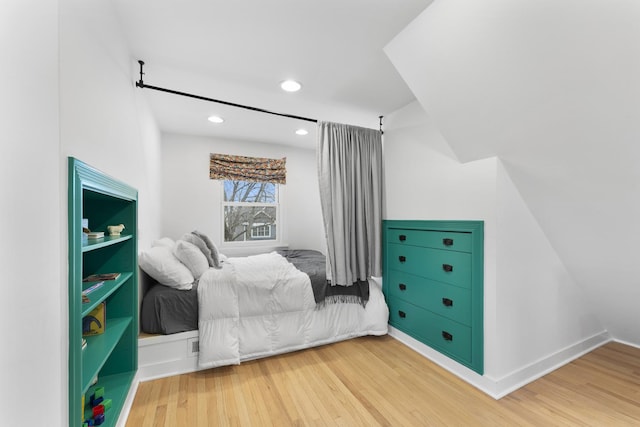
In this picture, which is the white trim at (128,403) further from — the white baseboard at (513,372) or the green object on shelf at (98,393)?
the white baseboard at (513,372)

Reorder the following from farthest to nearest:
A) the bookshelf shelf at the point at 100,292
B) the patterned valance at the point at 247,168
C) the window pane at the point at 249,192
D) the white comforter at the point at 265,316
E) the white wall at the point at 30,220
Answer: the window pane at the point at 249,192 → the patterned valance at the point at 247,168 → the white comforter at the point at 265,316 → the bookshelf shelf at the point at 100,292 → the white wall at the point at 30,220

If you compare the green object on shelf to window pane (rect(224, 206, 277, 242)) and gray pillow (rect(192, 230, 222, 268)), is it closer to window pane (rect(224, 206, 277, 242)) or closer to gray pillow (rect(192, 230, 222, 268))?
gray pillow (rect(192, 230, 222, 268))

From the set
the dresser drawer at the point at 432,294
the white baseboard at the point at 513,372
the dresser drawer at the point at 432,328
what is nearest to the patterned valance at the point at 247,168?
the dresser drawer at the point at 432,294

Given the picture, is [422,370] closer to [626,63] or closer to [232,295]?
[232,295]

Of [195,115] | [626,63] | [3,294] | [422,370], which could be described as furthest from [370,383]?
[195,115]

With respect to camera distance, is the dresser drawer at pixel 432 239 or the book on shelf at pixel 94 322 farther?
the dresser drawer at pixel 432 239

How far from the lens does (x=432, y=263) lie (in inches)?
91.3

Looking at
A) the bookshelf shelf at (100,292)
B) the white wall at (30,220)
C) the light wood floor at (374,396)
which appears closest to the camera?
the white wall at (30,220)

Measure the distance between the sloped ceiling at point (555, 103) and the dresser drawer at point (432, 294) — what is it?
83cm

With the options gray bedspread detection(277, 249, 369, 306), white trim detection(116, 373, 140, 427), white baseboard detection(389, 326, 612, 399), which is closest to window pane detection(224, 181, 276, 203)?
gray bedspread detection(277, 249, 369, 306)

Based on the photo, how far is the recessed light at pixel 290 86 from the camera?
2244 millimetres


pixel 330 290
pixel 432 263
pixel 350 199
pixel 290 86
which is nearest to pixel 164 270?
pixel 330 290

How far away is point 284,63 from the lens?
6.50ft

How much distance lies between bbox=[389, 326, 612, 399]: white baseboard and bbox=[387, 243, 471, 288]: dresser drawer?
631 mm
